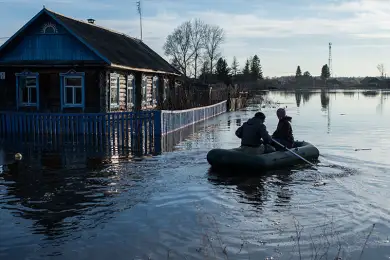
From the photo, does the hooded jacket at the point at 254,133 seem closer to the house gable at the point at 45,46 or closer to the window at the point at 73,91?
the house gable at the point at 45,46

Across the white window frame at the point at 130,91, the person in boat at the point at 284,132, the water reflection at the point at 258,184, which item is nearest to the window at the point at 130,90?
the white window frame at the point at 130,91

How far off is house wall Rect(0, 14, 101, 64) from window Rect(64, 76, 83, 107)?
3.64 ft

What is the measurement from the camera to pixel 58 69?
81.7ft

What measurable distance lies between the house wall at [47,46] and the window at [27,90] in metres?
1.15

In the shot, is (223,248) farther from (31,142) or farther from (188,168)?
(31,142)

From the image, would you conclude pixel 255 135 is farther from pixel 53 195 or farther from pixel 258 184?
pixel 53 195

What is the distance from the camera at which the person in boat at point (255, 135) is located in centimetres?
1272

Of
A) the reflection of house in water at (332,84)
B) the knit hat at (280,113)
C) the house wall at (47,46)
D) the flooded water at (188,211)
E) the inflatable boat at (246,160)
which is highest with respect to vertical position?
the reflection of house in water at (332,84)

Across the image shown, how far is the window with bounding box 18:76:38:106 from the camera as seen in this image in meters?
25.9

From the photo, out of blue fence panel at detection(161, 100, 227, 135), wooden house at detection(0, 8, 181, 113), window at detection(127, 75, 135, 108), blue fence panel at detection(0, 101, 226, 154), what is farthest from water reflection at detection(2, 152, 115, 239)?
window at detection(127, 75, 135, 108)

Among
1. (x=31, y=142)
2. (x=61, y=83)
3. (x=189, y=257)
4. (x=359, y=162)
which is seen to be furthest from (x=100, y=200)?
(x=61, y=83)

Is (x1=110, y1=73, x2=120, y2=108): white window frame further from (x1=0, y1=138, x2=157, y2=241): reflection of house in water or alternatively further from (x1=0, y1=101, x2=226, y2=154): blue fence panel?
(x1=0, y1=138, x2=157, y2=241): reflection of house in water

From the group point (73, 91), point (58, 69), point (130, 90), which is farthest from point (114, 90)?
point (58, 69)

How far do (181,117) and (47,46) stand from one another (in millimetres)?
7961
